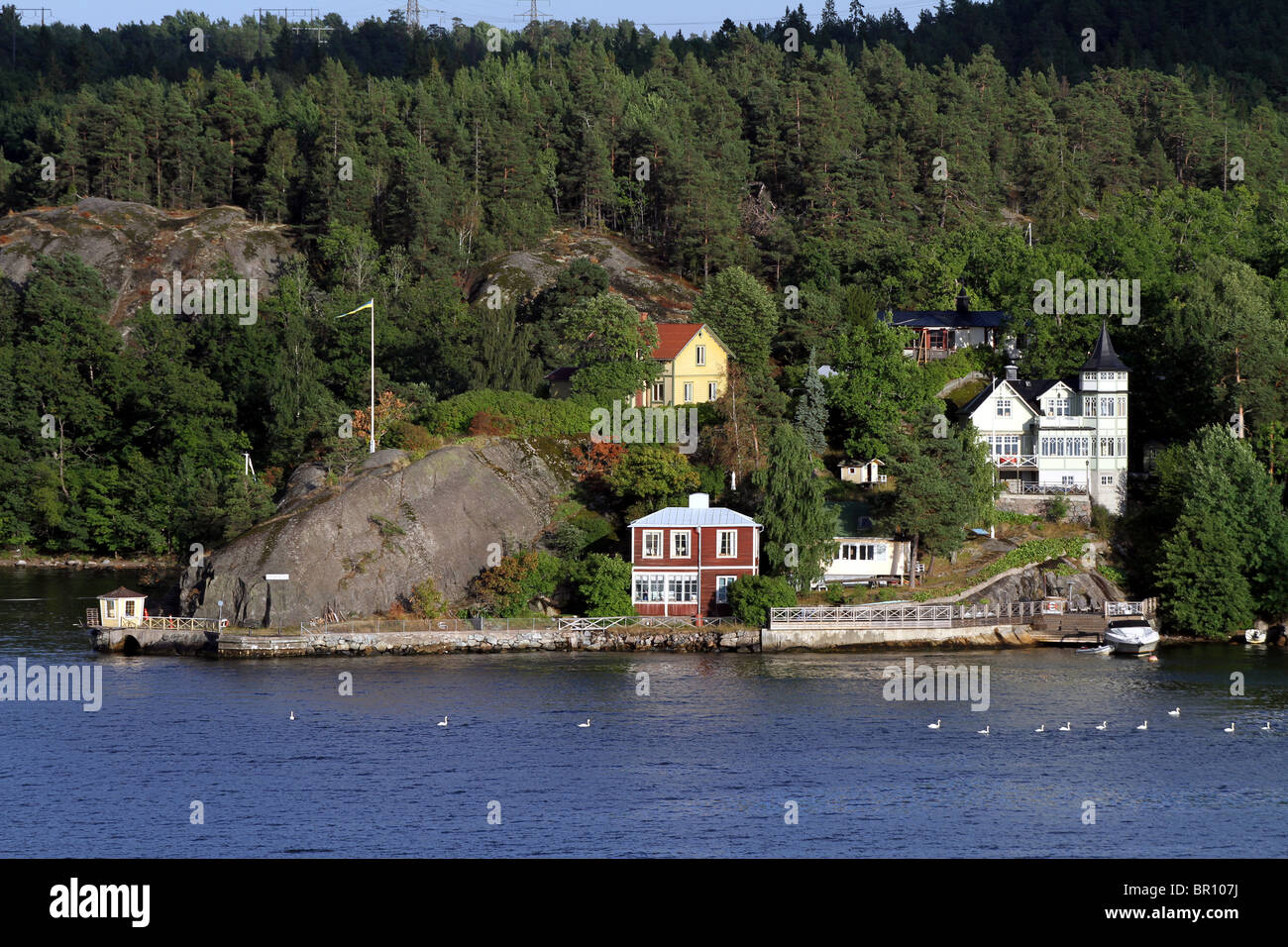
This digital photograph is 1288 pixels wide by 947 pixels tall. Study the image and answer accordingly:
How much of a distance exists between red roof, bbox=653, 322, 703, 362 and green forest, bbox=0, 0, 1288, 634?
3029 mm

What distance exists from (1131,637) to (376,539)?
35.7 metres

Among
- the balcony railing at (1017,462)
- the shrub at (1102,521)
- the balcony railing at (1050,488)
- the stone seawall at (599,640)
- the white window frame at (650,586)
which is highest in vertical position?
the balcony railing at (1017,462)

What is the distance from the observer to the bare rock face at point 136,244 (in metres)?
120

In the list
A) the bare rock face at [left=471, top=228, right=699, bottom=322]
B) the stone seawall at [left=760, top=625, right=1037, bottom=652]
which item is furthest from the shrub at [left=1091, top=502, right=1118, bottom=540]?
the bare rock face at [left=471, top=228, right=699, bottom=322]

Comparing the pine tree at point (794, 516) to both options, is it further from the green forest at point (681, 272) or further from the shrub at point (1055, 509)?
the shrub at point (1055, 509)

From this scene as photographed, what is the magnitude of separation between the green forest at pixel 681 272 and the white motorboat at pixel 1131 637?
328 centimetres

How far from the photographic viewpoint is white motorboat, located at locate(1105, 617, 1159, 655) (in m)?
68.0

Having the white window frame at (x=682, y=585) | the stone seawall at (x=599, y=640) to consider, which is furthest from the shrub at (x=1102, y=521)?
the white window frame at (x=682, y=585)

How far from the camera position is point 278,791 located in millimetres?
45906

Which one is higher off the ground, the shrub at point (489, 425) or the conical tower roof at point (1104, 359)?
the conical tower roof at point (1104, 359)

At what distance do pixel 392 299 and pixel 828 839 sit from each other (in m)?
75.5

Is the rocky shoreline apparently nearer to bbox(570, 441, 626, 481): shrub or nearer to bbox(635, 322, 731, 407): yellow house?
bbox(570, 441, 626, 481): shrub

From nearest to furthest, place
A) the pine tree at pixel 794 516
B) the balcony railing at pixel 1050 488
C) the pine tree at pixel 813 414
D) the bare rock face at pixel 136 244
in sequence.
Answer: the pine tree at pixel 794 516, the balcony railing at pixel 1050 488, the pine tree at pixel 813 414, the bare rock face at pixel 136 244

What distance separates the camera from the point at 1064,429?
3241 inches
